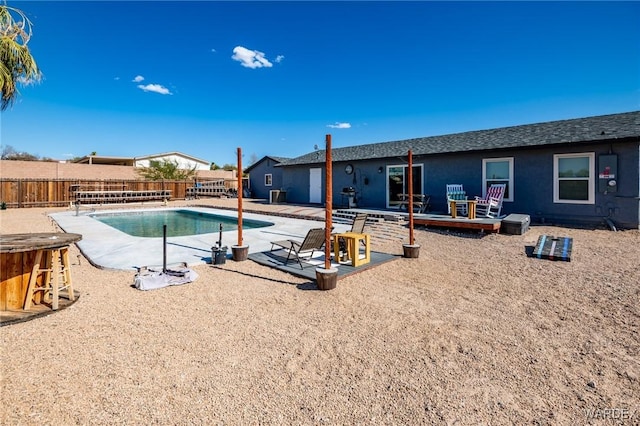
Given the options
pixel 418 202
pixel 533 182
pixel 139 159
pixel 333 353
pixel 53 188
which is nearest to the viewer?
pixel 333 353

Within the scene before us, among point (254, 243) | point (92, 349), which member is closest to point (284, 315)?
point (92, 349)

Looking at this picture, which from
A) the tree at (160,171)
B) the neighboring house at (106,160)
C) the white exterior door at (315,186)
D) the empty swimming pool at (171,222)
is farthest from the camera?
the neighboring house at (106,160)

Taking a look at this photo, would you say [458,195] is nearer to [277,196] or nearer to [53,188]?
[277,196]

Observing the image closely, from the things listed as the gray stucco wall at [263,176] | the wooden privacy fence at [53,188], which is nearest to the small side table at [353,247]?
the gray stucco wall at [263,176]

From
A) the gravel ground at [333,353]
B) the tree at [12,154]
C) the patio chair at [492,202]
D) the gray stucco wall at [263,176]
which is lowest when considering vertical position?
the gravel ground at [333,353]

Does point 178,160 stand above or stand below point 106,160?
above

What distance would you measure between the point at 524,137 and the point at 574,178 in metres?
2.18

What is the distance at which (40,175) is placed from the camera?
76.6 feet

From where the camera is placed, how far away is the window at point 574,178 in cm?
948

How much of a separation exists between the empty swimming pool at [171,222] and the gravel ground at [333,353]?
6286 millimetres

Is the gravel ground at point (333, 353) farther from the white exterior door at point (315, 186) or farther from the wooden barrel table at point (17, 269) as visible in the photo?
the white exterior door at point (315, 186)

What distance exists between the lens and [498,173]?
11219 millimetres

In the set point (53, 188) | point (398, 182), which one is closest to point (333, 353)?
point (398, 182)

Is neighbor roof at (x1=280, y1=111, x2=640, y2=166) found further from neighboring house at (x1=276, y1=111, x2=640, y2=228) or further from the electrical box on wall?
the electrical box on wall
